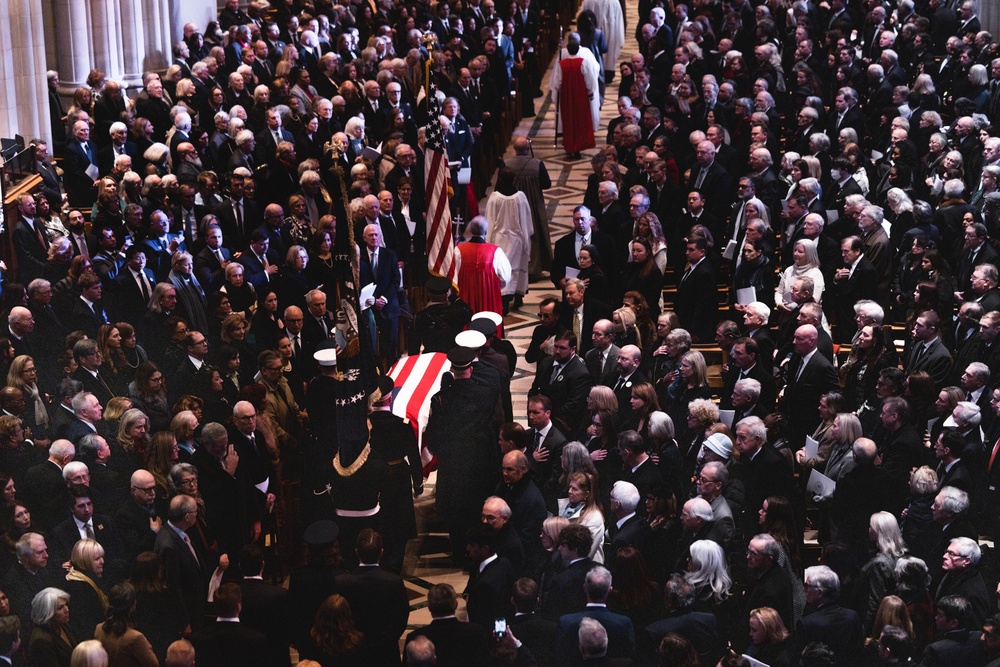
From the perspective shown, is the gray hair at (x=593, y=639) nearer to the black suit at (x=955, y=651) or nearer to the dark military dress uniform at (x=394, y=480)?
the black suit at (x=955, y=651)

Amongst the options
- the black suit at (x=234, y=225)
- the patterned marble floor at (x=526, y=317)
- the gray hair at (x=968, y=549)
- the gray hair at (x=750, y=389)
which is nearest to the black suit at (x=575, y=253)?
the patterned marble floor at (x=526, y=317)

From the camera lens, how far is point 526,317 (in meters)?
15.8

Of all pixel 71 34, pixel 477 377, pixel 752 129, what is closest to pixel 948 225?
pixel 752 129

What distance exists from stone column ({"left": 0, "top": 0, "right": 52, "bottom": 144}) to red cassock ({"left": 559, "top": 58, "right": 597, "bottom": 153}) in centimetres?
713

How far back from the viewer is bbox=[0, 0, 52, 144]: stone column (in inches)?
639

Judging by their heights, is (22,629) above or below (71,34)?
below

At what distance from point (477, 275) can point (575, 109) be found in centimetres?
742

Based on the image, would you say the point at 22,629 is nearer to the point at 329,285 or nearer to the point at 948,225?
the point at 329,285

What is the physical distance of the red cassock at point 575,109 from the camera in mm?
20438

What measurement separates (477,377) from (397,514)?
1379 millimetres

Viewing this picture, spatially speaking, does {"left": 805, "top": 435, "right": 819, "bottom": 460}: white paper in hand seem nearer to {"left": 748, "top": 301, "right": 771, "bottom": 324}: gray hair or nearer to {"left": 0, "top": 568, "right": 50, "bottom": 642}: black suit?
{"left": 748, "top": 301, "right": 771, "bottom": 324}: gray hair

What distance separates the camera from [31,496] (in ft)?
30.5

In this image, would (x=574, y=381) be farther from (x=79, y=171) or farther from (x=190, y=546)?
(x=79, y=171)

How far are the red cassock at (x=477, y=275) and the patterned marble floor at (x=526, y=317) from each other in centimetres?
93
